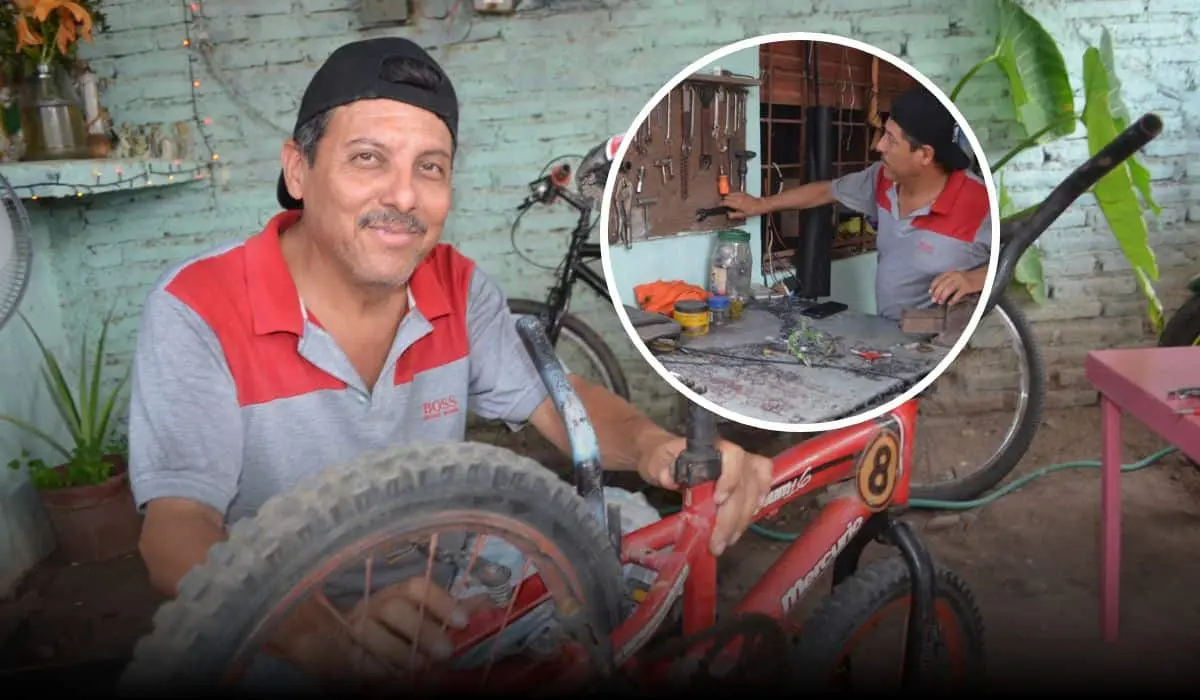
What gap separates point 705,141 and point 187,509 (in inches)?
26.0

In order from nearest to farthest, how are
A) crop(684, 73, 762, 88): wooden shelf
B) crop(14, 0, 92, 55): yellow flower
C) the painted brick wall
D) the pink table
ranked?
crop(684, 73, 762, 88): wooden shelf
the pink table
crop(14, 0, 92, 55): yellow flower
the painted brick wall

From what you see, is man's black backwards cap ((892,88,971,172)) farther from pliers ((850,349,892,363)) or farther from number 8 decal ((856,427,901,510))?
number 8 decal ((856,427,901,510))

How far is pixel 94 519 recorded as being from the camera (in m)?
2.29

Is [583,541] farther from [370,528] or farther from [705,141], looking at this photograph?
[705,141]

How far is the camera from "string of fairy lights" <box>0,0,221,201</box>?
2.09 metres

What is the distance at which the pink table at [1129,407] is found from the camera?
1.40 meters

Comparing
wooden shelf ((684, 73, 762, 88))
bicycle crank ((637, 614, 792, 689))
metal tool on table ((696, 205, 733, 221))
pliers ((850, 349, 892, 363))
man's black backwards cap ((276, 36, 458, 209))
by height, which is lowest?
bicycle crank ((637, 614, 792, 689))

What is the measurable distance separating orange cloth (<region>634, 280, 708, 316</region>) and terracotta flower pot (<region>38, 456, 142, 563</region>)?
1946 millimetres

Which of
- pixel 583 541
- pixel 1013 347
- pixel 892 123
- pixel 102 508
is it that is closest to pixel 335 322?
pixel 583 541

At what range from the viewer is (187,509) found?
2.91 feet

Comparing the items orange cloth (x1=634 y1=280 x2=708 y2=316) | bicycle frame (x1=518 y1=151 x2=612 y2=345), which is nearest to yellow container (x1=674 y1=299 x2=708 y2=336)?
orange cloth (x1=634 y1=280 x2=708 y2=316)

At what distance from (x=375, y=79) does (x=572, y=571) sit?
1.82ft

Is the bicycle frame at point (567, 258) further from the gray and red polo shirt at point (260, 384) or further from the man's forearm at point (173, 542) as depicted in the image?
the man's forearm at point (173, 542)

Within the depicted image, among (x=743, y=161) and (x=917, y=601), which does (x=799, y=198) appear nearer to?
(x=743, y=161)
